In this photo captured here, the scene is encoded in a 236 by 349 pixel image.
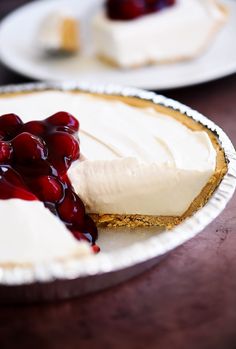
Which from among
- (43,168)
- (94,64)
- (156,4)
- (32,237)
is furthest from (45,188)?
(156,4)

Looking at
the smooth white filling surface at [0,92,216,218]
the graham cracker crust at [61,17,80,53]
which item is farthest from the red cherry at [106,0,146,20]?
the smooth white filling surface at [0,92,216,218]

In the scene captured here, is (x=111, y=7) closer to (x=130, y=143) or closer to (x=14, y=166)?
(x=130, y=143)

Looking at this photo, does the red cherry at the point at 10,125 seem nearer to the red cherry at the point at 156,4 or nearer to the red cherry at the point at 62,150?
the red cherry at the point at 62,150

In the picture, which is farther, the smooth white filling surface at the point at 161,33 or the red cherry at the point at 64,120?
the smooth white filling surface at the point at 161,33

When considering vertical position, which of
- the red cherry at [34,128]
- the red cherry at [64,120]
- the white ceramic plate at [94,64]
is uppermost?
the red cherry at [64,120]

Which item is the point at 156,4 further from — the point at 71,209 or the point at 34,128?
the point at 71,209

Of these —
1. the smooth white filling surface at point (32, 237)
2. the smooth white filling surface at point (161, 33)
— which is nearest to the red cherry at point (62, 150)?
the smooth white filling surface at point (32, 237)

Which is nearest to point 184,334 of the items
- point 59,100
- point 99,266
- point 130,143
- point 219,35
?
point 99,266

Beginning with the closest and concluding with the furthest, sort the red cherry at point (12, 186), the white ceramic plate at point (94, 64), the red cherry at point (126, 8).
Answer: the red cherry at point (12, 186) → the white ceramic plate at point (94, 64) → the red cherry at point (126, 8)
